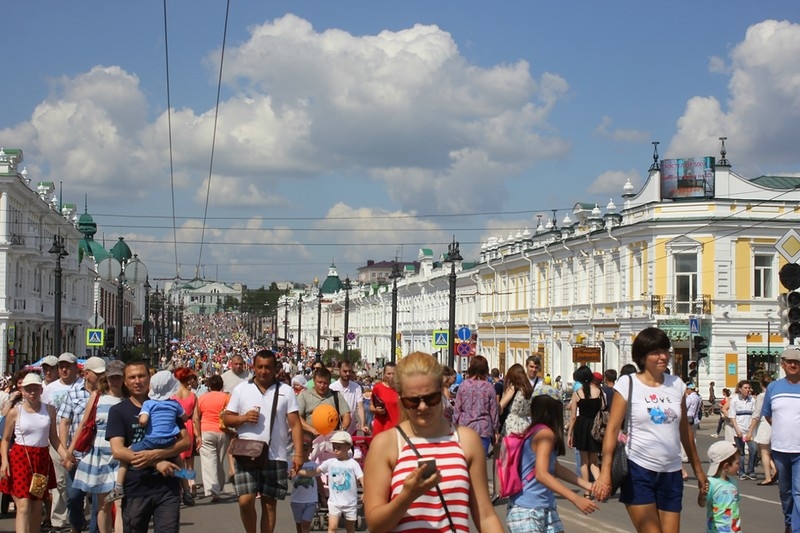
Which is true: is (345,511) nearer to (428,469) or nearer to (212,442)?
(212,442)

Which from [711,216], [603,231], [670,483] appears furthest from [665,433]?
[603,231]

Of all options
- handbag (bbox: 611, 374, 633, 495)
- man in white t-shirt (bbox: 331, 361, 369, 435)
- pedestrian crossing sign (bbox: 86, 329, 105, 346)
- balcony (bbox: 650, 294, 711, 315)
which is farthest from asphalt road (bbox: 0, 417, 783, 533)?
balcony (bbox: 650, 294, 711, 315)

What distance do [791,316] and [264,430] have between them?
9489 mm

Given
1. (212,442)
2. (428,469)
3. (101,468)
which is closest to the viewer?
(428,469)

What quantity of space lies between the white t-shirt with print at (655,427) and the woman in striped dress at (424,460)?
3057 millimetres

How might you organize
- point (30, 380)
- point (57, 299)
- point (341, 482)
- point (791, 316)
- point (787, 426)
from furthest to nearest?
1. point (57, 299)
2. point (791, 316)
3. point (341, 482)
4. point (30, 380)
5. point (787, 426)

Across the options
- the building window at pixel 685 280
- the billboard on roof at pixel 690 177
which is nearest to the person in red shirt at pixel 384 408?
the building window at pixel 685 280

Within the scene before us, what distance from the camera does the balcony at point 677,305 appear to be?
1791 inches

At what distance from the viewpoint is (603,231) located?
50719 mm

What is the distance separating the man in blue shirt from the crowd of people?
0.01 m

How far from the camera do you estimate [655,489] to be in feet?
24.9

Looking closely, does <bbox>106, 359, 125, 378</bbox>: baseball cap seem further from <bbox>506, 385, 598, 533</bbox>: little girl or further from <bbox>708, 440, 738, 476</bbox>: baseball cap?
<bbox>708, 440, 738, 476</bbox>: baseball cap

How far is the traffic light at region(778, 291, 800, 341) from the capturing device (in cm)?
1592

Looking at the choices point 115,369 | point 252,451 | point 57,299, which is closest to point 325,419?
point 252,451
